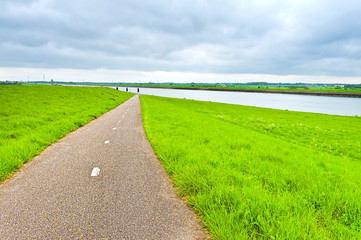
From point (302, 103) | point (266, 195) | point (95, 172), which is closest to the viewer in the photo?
point (266, 195)

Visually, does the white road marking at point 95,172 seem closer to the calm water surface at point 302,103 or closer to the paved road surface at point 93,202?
the paved road surface at point 93,202

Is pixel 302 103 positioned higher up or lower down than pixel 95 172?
higher up

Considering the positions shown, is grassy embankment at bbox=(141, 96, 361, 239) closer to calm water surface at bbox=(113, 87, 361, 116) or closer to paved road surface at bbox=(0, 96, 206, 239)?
paved road surface at bbox=(0, 96, 206, 239)

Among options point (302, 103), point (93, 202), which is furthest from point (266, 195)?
point (302, 103)

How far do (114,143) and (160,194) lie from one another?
514cm

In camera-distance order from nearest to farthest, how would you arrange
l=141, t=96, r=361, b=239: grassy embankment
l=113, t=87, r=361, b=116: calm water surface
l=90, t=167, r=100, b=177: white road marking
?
l=141, t=96, r=361, b=239: grassy embankment
l=90, t=167, r=100, b=177: white road marking
l=113, t=87, r=361, b=116: calm water surface

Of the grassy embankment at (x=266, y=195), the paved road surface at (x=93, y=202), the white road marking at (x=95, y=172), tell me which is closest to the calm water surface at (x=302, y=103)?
the grassy embankment at (x=266, y=195)

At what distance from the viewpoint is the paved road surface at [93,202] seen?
286cm

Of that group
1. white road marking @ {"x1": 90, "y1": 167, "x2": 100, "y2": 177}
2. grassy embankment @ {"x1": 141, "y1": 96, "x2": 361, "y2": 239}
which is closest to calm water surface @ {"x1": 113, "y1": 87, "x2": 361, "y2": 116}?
grassy embankment @ {"x1": 141, "y1": 96, "x2": 361, "y2": 239}

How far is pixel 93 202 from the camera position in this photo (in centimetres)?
367

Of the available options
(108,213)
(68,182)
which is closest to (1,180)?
(68,182)

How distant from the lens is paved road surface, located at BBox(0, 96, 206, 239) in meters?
2.86

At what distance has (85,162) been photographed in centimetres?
591

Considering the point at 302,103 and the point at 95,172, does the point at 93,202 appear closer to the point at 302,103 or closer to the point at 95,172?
the point at 95,172
